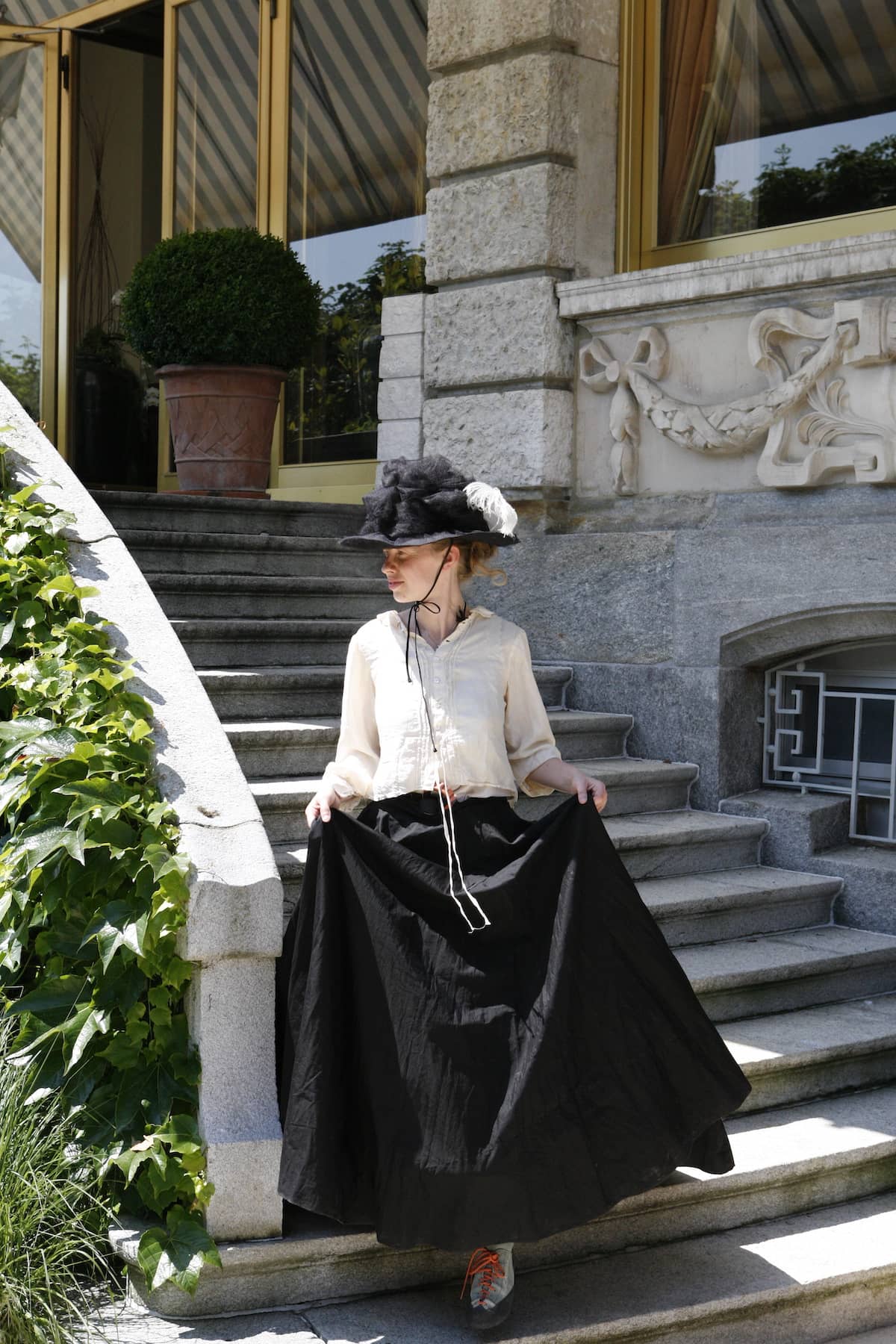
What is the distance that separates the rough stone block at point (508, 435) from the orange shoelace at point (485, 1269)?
3.50 meters

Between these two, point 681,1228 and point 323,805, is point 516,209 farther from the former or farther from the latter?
point 681,1228

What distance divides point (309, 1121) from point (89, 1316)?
21.8 inches

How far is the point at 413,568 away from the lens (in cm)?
322

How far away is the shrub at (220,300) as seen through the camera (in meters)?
6.72

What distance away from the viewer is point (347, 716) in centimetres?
330

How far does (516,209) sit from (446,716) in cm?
336

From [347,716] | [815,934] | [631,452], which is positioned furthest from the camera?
[631,452]

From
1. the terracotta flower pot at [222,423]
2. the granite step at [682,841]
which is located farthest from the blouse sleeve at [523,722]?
the terracotta flower pot at [222,423]

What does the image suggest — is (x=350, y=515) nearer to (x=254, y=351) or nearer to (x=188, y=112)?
(x=254, y=351)

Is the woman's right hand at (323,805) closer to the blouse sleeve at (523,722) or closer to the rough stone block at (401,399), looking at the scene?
the blouse sleeve at (523,722)

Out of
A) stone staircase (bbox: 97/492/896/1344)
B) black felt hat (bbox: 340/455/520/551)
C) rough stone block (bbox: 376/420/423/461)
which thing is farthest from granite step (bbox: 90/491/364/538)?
black felt hat (bbox: 340/455/520/551)

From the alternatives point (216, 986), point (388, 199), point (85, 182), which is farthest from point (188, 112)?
point (216, 986)

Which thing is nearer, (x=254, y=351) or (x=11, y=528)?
(x=11, y=528)

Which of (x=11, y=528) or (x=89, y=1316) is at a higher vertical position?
(x=11, y=528)
